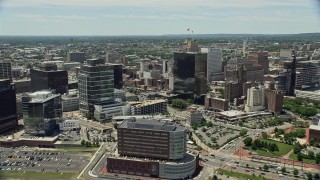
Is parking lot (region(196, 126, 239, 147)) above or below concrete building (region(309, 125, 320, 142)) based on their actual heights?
below

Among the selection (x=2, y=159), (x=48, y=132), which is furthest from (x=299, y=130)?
(x=2, y=159)

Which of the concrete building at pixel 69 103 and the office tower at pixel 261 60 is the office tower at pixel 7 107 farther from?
the office tower at pixel 261 60

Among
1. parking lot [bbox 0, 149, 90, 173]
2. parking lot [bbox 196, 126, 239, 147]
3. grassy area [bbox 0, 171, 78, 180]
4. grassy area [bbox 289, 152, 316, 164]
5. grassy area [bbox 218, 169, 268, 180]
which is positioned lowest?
grassy area [bbox 0, 171, 78, 180]

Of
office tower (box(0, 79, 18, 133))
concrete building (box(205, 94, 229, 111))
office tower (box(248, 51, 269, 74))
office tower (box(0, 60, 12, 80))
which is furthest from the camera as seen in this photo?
office tower (box(248, 51, 269, 74))

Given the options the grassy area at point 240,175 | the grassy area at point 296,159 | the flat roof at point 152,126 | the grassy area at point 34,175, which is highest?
the flat roof at point 152,126

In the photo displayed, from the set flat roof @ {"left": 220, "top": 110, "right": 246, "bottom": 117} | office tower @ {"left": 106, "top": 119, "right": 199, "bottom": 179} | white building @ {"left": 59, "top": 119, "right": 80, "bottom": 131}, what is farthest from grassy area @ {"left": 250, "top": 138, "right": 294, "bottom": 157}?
white building @ {"left": 59, "top": 119, "right": 80, "bottom": 131}

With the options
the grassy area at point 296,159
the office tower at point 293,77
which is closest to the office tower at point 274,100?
the office tower at point 293,77

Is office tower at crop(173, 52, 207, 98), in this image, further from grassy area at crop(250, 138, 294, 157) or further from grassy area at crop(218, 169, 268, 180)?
grassy area at crop(218, 169, 268, 180)
